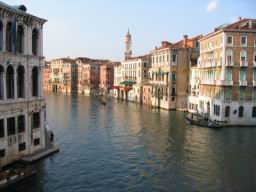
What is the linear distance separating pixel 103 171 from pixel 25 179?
17.4 feet

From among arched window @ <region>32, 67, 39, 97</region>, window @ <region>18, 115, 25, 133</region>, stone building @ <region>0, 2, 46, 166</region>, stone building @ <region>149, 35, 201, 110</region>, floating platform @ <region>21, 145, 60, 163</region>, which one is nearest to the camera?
stone building @ <region>0, 2, 46, 166</region>

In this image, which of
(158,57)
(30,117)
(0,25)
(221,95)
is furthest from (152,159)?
(158,57)

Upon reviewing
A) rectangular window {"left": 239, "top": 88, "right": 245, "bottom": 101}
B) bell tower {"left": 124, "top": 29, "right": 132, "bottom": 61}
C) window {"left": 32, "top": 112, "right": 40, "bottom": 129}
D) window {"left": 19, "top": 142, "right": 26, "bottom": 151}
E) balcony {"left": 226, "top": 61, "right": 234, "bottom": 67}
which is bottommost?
window {"left": 19, "top": 142, "right": 26, "bottom": 151}

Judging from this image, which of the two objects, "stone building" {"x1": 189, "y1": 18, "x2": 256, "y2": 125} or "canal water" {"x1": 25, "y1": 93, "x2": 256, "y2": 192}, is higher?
"stone building" {"x1": 189, "y1": 18, "x2": 256, "y2": 125}

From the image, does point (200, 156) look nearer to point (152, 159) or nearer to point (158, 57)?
point (152, 159)

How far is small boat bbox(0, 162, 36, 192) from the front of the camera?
1605cm

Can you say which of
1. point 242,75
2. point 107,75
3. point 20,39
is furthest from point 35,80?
point 107,75

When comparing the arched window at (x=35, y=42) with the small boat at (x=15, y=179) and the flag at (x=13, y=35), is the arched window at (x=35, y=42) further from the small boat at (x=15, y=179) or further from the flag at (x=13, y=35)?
the small boat at (x=15, y=179)

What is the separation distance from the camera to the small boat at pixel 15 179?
52.7ft

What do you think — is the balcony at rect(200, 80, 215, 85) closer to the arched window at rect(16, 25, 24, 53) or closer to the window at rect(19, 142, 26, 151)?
the arched window at rect(16, 25, 24, 53)

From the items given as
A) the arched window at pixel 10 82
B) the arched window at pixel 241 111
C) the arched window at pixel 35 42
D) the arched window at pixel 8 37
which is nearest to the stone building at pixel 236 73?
the arched window at pixel 241 111

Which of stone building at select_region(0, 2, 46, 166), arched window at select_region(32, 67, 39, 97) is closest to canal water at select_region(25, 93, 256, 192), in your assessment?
stone building at select_region(0, 2, 46, 166)

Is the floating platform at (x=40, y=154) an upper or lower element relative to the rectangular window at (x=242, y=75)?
lower

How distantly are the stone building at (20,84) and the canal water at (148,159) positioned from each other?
2.09 meters
